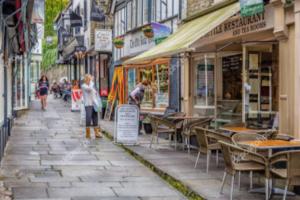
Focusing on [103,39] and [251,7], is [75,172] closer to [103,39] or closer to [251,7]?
[251,7]

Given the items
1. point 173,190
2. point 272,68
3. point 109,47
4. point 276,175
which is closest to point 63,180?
point 173,190

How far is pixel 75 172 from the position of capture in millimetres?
11141

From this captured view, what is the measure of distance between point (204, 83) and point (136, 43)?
7.79 meters

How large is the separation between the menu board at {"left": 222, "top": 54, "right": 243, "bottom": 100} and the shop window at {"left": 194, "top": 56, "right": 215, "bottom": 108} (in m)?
0.64

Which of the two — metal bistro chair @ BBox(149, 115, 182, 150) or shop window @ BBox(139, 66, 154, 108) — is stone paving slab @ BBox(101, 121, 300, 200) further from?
shop window @ BBox(139, 66, 154, 108)

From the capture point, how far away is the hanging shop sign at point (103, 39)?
1086 inches

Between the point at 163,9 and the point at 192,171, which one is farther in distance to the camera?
the point at 163,9

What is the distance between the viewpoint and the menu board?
13758 mm

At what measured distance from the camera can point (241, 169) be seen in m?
8.34

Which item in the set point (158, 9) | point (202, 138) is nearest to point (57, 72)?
point (158, 9)

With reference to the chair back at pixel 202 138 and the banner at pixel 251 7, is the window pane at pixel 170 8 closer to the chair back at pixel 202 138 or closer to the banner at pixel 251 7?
the banner at pixel 251 7

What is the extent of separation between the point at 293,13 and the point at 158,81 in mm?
10239

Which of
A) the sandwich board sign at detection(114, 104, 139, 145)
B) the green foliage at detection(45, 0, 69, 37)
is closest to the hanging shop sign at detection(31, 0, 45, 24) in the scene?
the sandwich board sign at detection(114, 104, 139, 145)

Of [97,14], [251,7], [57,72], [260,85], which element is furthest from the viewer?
[57,72]
